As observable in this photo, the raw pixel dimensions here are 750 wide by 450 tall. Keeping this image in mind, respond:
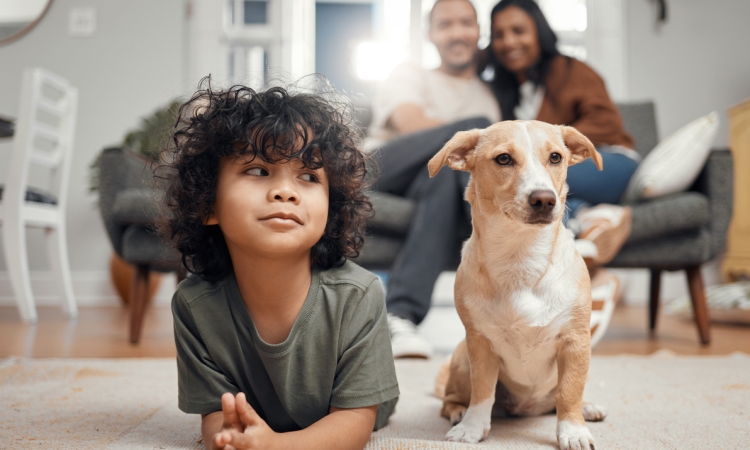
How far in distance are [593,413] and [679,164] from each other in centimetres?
123

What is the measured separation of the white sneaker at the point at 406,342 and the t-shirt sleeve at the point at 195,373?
82 cm

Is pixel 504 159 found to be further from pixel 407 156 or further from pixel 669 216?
pixel 669 216

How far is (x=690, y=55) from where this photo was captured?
3639 mm

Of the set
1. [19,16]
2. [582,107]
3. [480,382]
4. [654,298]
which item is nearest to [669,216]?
[582,107]

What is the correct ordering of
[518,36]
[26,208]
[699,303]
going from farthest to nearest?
[26,208] → [518,36] → [699,303]

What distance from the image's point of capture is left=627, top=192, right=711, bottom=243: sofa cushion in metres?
1.92

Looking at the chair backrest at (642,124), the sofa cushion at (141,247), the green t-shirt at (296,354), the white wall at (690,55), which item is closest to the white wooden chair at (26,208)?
the sofa cushion at (141,247)

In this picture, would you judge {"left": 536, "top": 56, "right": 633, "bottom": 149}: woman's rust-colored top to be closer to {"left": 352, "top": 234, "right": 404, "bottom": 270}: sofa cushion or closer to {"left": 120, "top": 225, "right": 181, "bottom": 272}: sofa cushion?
{"left": 352, "top": 234, "right": 404, "bottom": 270}: sofa cushion

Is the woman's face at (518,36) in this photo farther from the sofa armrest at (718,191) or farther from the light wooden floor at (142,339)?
the light wooden floor at (142,339)

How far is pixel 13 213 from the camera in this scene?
2.59m

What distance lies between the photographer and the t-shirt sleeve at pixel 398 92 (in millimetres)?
2379

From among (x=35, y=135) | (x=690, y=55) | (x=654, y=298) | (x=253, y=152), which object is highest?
(x=690, y=55)

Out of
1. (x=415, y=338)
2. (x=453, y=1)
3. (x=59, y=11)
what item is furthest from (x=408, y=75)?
(x=59, y=11)

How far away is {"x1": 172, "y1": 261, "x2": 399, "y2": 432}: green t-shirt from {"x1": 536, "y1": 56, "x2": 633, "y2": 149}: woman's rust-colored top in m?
1.54
